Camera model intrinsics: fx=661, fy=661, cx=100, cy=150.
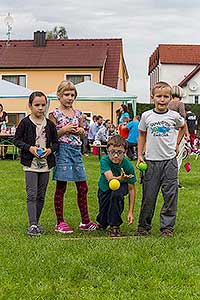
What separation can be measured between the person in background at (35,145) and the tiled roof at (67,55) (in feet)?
117

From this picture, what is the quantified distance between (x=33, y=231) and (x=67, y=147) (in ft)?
3.53

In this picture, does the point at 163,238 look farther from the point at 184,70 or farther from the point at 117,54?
the point at 184,70

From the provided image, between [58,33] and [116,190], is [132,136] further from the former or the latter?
[58,33]

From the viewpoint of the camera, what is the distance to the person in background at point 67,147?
25.4ft

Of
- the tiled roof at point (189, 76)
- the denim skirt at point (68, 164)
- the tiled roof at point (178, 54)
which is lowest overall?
the denim skirt at point (68, 164)

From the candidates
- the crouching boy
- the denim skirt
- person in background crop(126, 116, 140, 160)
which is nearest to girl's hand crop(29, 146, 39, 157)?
the denim skirt

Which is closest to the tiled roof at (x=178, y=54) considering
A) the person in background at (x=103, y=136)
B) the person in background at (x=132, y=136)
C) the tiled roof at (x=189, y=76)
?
the tiled roof at (x=189, y=76)

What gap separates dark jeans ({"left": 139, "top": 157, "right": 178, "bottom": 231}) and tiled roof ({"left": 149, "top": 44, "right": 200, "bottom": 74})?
63193mm

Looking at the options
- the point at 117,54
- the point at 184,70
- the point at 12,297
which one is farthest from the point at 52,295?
the point at 184,70

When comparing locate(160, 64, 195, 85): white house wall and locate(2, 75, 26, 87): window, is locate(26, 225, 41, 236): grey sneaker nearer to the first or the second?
locate(2, 75, 26, 87): window

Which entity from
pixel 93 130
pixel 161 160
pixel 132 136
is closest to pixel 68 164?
pixel 161 160

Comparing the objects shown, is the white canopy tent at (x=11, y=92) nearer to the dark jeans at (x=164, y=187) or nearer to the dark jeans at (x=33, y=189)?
the dark jeans at (x=33, y=189)

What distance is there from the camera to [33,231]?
750 cm

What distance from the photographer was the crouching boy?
7.54m
